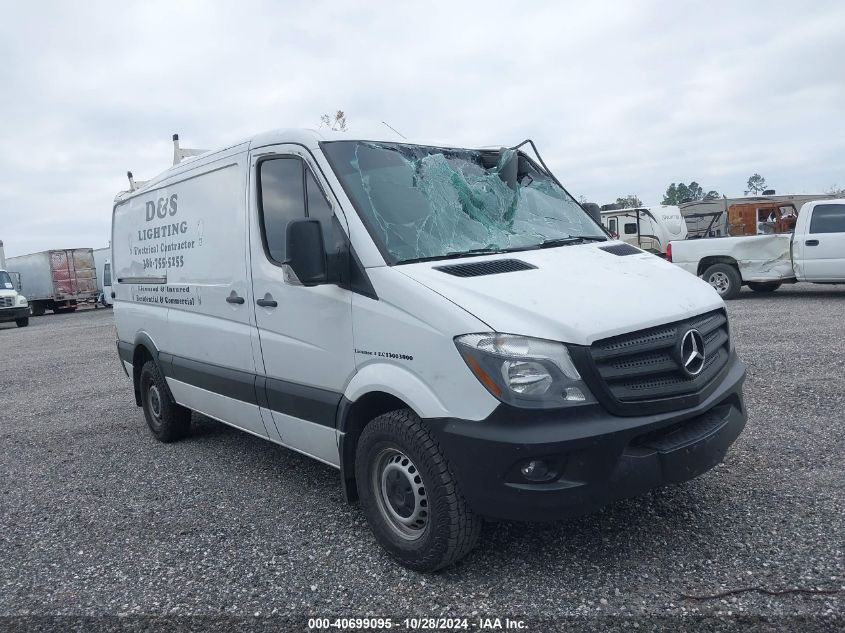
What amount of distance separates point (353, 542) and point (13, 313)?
23.7 metres

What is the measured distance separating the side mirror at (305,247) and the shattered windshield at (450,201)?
12.2 inches

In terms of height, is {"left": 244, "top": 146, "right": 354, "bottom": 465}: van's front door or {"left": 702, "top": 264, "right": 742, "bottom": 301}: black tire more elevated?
{"left": 244, "top": 146, "right": 354, "bottom": 465}: van's front door

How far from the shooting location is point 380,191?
3.84 m

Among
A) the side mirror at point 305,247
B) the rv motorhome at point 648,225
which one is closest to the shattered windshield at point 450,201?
the side mirror at point 305,247

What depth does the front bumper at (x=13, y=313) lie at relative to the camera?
23203 millimetres

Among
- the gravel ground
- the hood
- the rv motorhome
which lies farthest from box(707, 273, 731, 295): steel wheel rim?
the hood

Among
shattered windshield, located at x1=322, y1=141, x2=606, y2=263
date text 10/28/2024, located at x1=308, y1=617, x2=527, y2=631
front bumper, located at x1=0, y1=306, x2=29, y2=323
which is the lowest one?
date text 10/28/2024, located at x1=308, y1=617, x2=527, y2=631

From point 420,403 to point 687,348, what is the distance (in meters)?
1.28

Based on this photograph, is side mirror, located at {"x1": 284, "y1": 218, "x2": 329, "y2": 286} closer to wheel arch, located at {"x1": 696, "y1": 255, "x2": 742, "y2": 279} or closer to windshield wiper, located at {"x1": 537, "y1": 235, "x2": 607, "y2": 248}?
windshield wiper, located at {"x1": 537, "y1": 235, "x2": 607, "y2": 248}

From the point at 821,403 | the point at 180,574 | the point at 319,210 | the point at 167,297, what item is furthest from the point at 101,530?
the point at 821,403

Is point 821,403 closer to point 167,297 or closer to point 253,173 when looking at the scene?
point 253,173

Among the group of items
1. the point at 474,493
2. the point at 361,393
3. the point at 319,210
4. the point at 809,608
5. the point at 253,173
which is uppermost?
the point at 253,173

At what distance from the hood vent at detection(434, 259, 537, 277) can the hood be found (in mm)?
39

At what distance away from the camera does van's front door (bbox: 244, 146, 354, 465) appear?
12.3 feet
